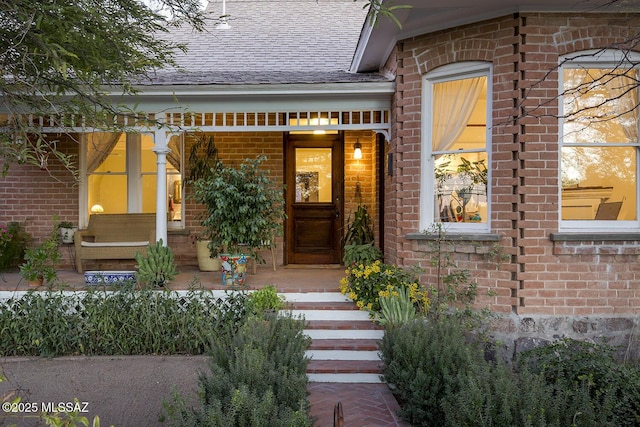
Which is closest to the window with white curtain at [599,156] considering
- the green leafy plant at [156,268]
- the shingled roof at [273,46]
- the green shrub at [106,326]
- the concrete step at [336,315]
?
the shingled roof at [273,46]

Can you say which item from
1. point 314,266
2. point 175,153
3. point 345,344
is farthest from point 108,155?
point 345,344

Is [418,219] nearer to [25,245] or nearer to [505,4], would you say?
[505,4]

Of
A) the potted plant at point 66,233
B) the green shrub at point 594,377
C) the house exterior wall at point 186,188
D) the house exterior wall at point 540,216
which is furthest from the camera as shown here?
the house exterior wall at point 186,188

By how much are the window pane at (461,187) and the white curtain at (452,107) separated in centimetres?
22

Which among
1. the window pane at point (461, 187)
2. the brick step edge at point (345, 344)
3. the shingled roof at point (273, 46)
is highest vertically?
the shingled roof at point (273, 46)

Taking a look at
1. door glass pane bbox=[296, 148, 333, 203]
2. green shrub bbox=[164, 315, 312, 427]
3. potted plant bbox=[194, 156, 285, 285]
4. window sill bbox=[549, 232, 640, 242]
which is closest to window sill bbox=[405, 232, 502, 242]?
window sill bbox=[549, 232, 640, 242]

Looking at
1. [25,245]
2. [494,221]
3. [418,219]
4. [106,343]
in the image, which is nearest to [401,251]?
[418,219]

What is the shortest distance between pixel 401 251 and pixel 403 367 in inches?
91.6

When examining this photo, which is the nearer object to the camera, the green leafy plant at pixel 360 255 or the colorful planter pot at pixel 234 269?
the colorful planter pot at pixel 234 269

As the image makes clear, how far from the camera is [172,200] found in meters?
9.10

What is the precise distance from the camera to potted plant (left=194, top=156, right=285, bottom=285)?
6.75 meters

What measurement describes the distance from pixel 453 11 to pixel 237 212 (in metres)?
3.57

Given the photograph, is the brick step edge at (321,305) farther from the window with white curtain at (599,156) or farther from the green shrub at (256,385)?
the window with white curtain at (599,156)

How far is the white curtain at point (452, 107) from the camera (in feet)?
19.6
